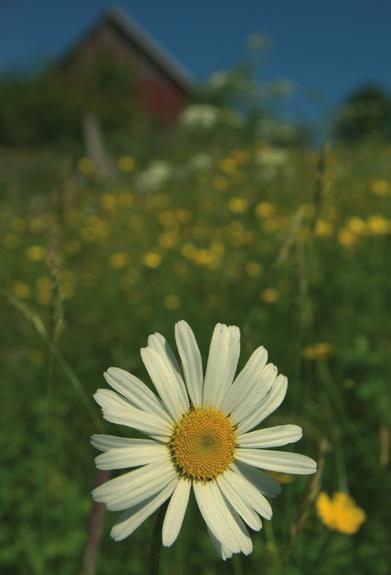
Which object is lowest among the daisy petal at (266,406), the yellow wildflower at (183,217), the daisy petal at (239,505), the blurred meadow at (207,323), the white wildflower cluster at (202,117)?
the daisy petal at (239,505)

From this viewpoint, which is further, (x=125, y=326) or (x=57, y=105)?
(x=57, y=105)

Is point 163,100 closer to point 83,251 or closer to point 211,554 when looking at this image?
point 83,251

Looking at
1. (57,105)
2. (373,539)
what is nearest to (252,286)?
(373,539)

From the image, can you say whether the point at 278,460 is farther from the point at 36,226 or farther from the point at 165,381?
the point at 36,226

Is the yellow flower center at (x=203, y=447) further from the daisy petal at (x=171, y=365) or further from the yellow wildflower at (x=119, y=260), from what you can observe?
the yellow wildflower at (x=119, y=260)

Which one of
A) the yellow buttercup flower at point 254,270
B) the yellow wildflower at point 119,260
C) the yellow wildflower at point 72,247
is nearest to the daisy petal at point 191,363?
the yellow buttercup flower at point 254,270

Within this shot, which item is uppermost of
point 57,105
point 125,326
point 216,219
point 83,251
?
point 57,105

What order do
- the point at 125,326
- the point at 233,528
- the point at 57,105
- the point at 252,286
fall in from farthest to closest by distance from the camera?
the point at 57,105 < the point at 252,286 < the point at 125,326 < the point at 233,528
